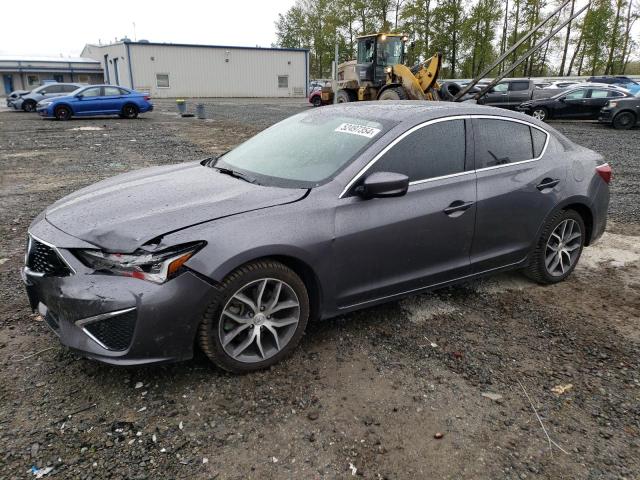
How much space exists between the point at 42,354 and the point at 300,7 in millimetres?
72226

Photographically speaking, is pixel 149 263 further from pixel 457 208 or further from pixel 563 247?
pixel 563 247

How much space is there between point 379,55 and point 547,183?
60.1ft

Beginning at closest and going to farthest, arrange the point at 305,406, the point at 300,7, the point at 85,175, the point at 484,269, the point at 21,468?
1. the point at 21,468
2. the point at 305,406
3. the point at 484,269
4. the point at 85,175
5. the point at 300,7

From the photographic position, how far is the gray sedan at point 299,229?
267 cm

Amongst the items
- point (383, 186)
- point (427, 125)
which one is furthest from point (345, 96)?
point (383, 186)

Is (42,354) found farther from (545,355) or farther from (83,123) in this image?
(83,123)

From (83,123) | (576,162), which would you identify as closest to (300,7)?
(83,123)

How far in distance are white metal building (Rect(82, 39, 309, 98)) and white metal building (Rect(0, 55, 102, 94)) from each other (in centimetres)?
476

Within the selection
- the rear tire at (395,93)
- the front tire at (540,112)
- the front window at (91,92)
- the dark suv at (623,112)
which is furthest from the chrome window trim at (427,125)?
the front window at (91,92)

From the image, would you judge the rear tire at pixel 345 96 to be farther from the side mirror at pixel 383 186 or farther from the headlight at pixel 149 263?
the headlight at pixel 149 263

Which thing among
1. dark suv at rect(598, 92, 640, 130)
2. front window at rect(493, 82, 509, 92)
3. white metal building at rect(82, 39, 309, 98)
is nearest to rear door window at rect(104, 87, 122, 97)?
front window at rect(493, 82, 509, 92)

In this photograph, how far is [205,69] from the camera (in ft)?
145

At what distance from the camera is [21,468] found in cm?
230

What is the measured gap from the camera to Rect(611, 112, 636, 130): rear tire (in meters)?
17.8
